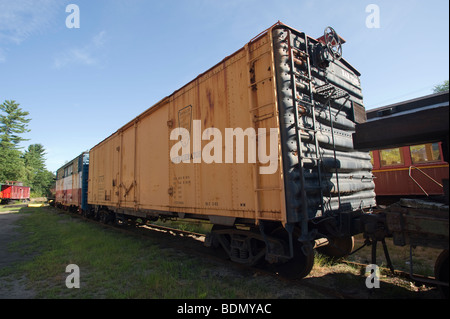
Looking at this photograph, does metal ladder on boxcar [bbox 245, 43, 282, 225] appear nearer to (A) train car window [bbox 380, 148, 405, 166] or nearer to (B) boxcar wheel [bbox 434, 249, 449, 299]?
(B) boxcar wheel [bbox 434, 249, 449, 299]

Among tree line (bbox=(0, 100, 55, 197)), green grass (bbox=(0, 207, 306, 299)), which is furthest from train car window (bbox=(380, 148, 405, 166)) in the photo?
tree line (bbox=(0, 100, 55, 197))

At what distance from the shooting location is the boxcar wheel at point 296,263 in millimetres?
4074

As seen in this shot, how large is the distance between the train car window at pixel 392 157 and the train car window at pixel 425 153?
368 millimetres

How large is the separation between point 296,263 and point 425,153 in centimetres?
750

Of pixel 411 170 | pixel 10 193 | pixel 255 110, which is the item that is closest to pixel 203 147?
pixel 255 110

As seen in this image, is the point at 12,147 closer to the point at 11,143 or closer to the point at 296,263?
the point at 11,143

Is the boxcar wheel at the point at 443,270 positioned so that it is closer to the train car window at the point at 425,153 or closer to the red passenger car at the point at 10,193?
the train car window at the point at 425,153

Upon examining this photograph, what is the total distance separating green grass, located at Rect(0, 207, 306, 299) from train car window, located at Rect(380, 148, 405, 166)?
8008 millimetres

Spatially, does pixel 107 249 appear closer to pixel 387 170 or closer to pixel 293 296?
pixel 293 296

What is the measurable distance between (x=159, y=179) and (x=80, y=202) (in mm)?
10919

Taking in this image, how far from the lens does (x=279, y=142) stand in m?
3.74

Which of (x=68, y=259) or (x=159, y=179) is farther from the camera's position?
(x=159, y=179)
